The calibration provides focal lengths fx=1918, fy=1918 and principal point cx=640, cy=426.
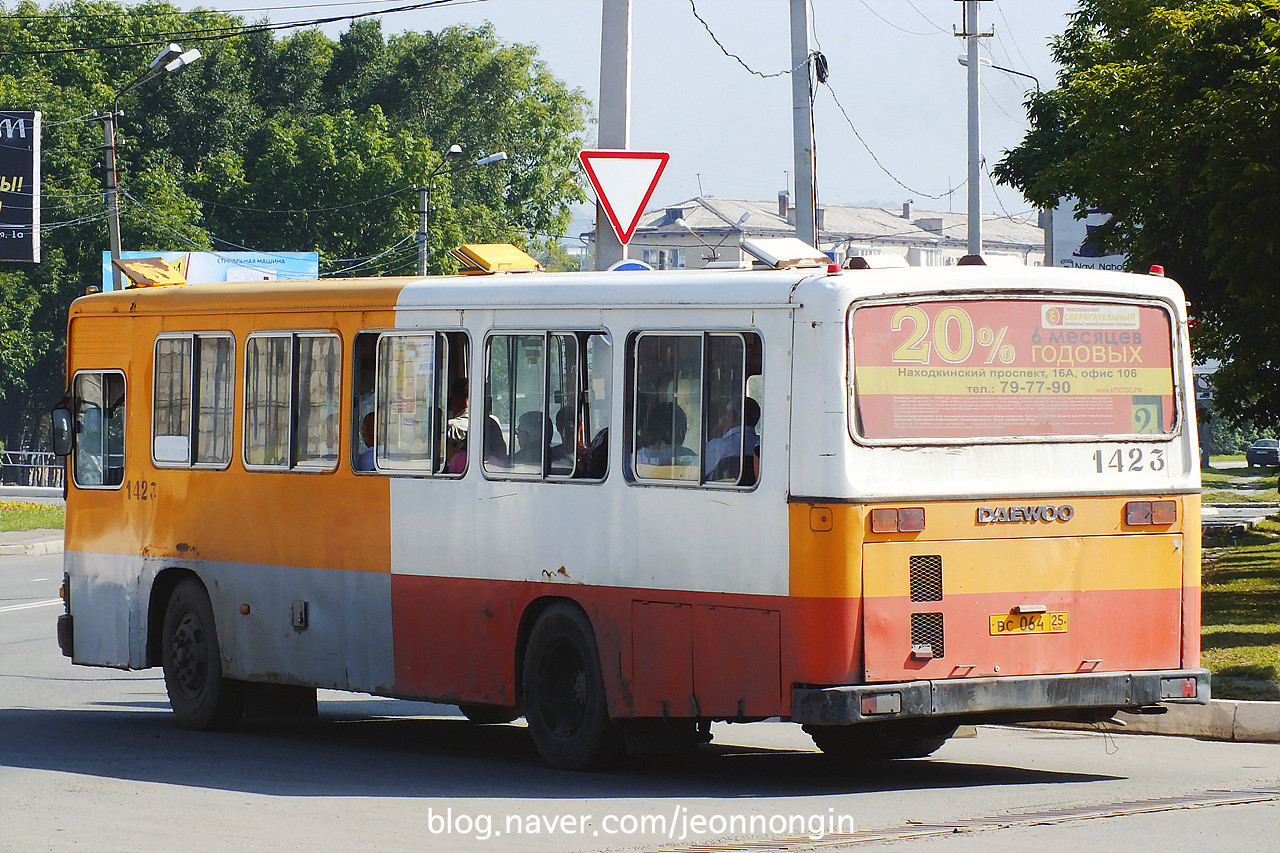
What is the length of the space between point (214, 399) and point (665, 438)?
13.6 feet

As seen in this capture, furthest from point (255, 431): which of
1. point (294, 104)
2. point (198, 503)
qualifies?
point (294, 104)

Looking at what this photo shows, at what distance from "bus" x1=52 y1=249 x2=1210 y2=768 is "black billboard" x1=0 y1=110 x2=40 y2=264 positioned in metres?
33.8

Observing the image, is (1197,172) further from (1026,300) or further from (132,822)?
(132,822)

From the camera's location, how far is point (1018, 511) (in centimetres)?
943

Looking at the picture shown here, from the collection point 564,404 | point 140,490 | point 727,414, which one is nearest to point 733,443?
point 727,414

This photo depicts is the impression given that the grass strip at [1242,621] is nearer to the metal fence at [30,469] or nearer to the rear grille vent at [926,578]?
the rear grille vent at [926,578]

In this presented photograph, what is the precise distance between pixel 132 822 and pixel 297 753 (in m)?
2.87

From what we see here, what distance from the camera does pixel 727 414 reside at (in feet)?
31.1

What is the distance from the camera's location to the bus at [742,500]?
29.9 feet

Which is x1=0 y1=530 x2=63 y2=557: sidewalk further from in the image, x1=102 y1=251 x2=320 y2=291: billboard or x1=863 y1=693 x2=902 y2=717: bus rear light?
x1=863 y1=693 x2=902 y2=717: bus rear light

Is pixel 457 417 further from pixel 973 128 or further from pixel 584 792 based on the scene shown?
pixel 973 128

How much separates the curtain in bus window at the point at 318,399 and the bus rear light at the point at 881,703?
4.16m

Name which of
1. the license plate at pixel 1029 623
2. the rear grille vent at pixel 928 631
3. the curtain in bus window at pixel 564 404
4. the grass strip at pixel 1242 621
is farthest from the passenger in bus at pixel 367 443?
the grass strip at pixel 1242 621

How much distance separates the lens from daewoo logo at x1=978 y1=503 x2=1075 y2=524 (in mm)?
9344
